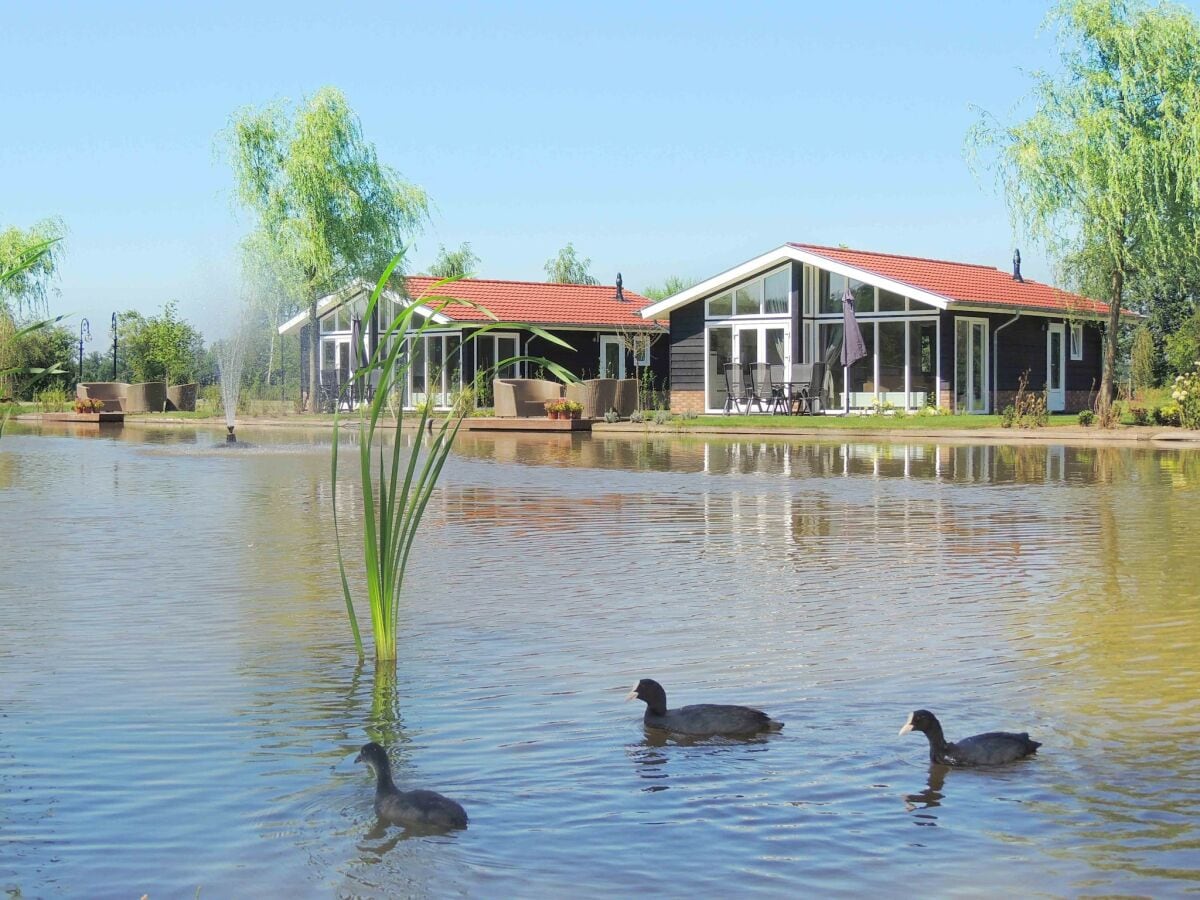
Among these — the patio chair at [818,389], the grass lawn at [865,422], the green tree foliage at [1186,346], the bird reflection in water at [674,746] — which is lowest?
the bird reflection in water at [674,746]

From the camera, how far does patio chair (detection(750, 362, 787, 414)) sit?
4081 cm

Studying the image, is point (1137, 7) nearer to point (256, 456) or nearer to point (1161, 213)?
point (1161, 213)

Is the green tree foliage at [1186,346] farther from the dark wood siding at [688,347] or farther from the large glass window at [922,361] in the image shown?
the dark wood siding at [688,347]

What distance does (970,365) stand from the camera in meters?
42.0

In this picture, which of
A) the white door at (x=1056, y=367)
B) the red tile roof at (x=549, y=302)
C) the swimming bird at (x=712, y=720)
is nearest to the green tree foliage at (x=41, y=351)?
the red tile roof at (x=549, y=302)

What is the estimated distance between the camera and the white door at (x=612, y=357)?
53406 mm

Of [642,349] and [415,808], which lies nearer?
[415,808]

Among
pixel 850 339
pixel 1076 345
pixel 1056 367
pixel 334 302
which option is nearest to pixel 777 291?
pixel 850 339

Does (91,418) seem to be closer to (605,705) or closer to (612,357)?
(612,357)

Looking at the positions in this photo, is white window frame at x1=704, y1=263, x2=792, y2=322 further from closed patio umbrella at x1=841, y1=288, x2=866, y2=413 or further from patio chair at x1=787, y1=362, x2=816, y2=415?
patio chair at x1=787, y1=362, x2=816, y2=415

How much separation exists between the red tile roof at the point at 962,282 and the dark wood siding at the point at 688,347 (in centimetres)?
406

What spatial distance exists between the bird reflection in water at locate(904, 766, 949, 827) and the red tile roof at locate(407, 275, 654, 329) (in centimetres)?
4400

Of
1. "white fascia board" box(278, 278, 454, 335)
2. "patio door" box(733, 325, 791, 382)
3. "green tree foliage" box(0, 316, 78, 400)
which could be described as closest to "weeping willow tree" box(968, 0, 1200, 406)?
"patio door" box(733, 325, 791, 382)

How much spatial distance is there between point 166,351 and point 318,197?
14833mm
